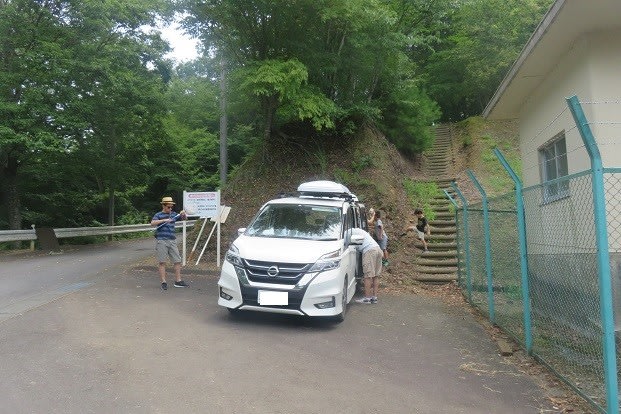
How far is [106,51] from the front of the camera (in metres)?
17.3

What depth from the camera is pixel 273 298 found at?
256 inches

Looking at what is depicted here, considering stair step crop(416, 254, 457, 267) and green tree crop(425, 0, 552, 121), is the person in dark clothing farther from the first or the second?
green tree crop(425, 0, 552, 121)

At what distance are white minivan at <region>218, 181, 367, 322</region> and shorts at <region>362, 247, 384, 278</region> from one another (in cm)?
80

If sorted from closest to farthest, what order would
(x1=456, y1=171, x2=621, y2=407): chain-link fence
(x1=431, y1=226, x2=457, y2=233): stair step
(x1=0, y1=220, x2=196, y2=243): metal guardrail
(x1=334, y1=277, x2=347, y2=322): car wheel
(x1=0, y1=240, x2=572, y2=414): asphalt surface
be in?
(x1=0, y1=240, x2=572, y2=414): asphalt surface → (x1=456, y1=171, x2=621, y2=407): chain-link fence → (x1=334, y1=277, x2=347, y2=322): car wheel → (x1=431, y1=226, x2=457, y2=233): stair step → (x1=0, y1=220, x2=196, y2=243): metal guardrail

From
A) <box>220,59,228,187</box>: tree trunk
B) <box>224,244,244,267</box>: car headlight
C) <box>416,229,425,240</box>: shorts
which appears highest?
<box>220,59,228,187</box>: tree trunk

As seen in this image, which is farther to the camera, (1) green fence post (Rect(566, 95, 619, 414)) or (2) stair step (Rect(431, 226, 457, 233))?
(2) stair step (Rect(431, 226, 457, 233))

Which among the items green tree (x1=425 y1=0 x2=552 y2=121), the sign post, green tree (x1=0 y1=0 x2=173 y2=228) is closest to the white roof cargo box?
the sign post

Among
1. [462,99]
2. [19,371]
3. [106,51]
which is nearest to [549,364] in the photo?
[19,371]

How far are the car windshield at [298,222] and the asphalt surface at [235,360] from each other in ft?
4.37

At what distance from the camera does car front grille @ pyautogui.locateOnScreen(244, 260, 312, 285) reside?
655 centimetres

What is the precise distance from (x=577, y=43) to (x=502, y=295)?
4022 millimetres

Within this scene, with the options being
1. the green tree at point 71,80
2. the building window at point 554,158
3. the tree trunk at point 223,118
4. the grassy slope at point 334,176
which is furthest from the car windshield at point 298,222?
the green tree at point 71,80

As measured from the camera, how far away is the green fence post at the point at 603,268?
3.66m

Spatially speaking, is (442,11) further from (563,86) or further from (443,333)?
(443,333)
